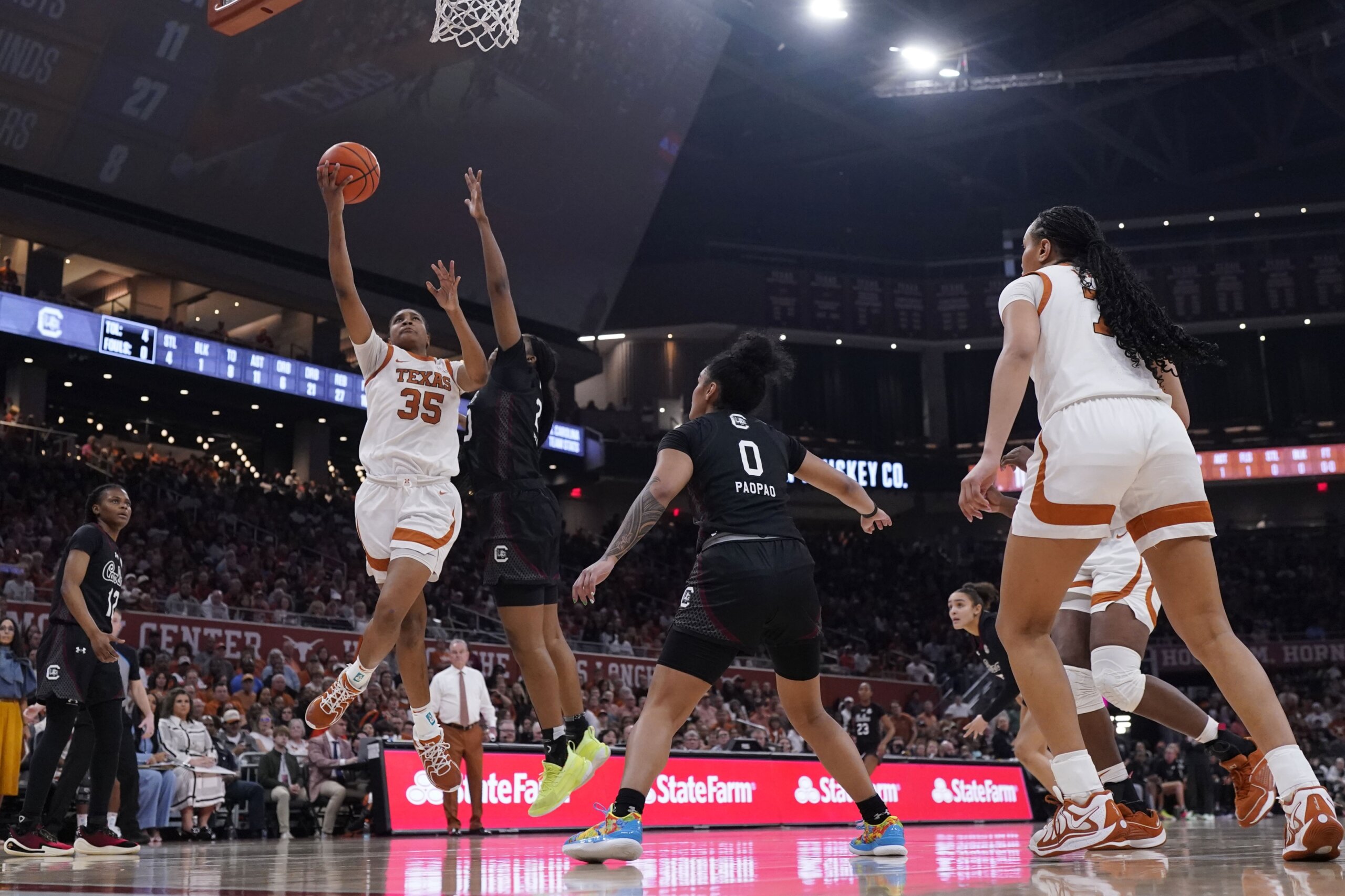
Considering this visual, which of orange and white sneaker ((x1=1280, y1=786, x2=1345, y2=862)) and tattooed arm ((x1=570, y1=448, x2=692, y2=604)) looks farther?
tattooed arm ((x1=570, y1=448, x2=692, y2=604))

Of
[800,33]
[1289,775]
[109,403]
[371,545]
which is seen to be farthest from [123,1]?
[1289,775]

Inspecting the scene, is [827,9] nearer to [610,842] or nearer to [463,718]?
[463,718]

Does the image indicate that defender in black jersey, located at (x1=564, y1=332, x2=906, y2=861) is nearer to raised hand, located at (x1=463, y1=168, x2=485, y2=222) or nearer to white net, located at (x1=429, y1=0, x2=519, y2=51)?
raised hand, located at (x1=463, y1=168, x2=485, y2=222)

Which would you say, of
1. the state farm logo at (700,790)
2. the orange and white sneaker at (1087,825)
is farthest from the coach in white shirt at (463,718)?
the orange and white sneaker at (1087,825)

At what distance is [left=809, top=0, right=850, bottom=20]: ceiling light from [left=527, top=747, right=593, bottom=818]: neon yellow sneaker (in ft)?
79.4

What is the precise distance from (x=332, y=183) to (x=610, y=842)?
3484 mm

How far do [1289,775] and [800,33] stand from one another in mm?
27680

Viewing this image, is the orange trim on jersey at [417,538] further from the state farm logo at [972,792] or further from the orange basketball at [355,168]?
the state farm logo at [972,792]

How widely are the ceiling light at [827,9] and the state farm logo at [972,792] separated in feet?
59.9

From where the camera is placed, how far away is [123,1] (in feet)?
69.4

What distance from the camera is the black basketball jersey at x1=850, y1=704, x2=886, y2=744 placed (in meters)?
14.2

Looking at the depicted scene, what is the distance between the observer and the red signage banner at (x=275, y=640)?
54.7 feet

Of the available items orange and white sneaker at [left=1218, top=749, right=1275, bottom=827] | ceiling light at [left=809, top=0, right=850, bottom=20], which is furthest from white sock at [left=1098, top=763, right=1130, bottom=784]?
ceiling light at [left=809, top=0, right=850, bottom=20]

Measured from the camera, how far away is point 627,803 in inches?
167
